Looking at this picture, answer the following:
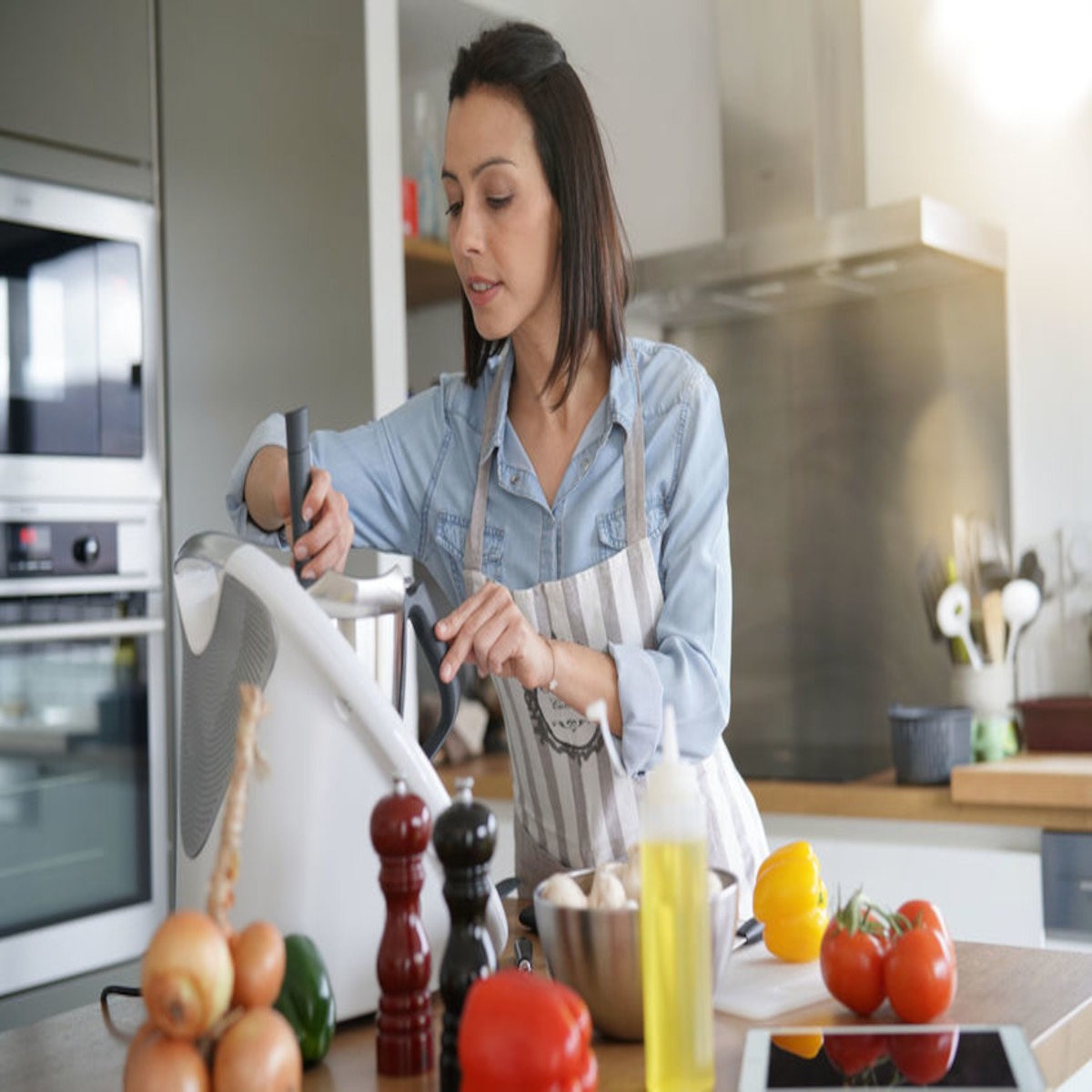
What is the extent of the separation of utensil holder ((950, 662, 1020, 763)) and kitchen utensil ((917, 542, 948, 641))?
0.11 m

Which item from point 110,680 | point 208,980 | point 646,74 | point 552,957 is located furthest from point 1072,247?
point 208,980

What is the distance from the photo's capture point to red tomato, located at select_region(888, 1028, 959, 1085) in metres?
0.82

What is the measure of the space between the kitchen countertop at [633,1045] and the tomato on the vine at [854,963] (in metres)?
0.02

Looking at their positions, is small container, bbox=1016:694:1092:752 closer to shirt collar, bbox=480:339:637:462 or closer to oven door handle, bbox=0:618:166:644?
shirt collar, bbox=480:339:637:462

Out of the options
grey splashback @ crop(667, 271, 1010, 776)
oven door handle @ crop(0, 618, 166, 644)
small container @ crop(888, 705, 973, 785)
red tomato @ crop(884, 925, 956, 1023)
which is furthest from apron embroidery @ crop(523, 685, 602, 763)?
grey splashback @ crop(667, 271, 1010, 776)

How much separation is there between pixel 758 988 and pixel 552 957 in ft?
0.62

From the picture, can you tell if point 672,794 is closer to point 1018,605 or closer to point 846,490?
point 1018,605

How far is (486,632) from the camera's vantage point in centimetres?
109

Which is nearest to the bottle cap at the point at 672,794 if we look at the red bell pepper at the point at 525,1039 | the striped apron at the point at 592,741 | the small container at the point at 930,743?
the red bell pepper at the point at 525,1039

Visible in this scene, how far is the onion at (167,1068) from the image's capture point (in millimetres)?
715

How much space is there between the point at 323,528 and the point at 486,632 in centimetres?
17

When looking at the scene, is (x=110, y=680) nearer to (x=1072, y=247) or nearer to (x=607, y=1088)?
(x=607, y=1088)

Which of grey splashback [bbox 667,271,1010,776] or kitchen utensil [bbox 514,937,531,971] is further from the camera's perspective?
grey splashback [bbox 667,271,1010,776]

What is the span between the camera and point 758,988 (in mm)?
998
